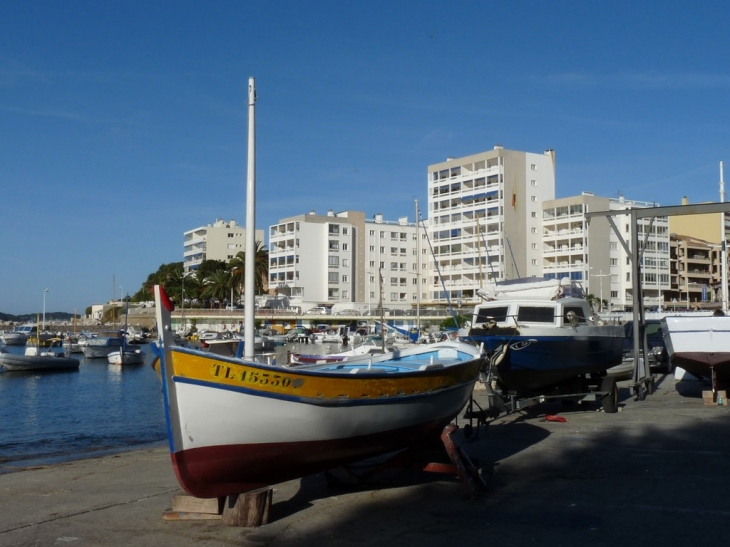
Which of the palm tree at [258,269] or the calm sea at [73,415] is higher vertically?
the palm tree at [258,269]

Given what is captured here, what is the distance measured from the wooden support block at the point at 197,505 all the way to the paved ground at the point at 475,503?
17 centimetres

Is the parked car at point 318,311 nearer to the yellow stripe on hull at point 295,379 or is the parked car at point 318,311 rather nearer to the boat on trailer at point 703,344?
the boat on trailer at point 703,344

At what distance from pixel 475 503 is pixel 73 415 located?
25136mm

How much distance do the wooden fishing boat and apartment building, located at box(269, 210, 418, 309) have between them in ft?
Result: 330

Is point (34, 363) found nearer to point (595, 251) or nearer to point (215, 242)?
→ point (595, 251)

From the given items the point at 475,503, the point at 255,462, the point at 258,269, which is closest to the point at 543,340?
the point at 475,503

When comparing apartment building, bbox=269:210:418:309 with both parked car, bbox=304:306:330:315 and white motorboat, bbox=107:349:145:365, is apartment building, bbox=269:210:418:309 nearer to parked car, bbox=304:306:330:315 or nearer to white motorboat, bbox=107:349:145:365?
parked car, bbox=304:306:330:315

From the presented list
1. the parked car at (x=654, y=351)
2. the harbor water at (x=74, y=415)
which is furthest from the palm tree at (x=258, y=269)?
the parked car at (x=654, y=351)

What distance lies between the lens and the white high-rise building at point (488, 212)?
93.6m

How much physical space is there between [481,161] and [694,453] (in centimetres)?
8656

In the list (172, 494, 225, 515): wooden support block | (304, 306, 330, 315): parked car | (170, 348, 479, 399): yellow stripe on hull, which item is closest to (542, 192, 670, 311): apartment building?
(304, 306, 330, 315): parked car

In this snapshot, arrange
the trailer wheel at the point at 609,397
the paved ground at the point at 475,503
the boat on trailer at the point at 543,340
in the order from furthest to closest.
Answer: the trailer wheel at the point at 609,397 < the boat on trailer at the point at 543,340 < the paved ground at the point at 475,503

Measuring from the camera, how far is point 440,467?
9.09 m

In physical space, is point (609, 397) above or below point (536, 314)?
below
